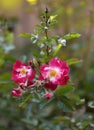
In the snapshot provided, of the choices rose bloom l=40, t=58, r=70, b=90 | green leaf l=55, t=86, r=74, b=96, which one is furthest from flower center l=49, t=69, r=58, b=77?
green leaf l=55, t=86, r=74, b=96

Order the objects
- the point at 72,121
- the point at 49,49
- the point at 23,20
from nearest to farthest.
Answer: the point at 49,49 < the point at 72,121 < the point at 23,20

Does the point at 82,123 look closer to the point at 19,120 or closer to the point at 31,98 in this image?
the point at 31,98

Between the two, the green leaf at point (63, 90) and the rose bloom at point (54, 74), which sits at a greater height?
the rose bloom at point (54, 74)

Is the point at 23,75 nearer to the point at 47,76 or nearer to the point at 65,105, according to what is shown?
the point at 47,76

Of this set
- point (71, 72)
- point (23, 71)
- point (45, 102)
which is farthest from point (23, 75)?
point (71, 72)

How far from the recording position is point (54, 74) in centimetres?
101

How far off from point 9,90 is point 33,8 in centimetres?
83

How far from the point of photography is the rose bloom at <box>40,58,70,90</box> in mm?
1010

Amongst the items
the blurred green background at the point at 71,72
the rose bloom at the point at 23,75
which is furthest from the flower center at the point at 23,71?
the blurred green background at the point at 71,72

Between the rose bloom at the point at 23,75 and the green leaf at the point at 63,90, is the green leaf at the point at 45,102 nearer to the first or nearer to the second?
the green leaf at the point at 63,90

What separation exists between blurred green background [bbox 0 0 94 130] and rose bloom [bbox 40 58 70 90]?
0.50 feet

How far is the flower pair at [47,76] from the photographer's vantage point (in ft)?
3.32

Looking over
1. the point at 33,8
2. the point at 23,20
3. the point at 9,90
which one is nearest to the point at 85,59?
the point at 33,8

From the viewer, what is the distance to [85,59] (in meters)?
2.05
